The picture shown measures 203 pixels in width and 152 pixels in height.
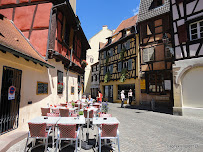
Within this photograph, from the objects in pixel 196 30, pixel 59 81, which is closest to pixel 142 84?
pixel 196 30

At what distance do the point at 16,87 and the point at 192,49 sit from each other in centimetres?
1059

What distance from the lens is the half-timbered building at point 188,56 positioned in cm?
908

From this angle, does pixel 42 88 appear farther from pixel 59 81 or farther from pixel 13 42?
pixel 13 42

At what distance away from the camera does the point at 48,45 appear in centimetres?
748

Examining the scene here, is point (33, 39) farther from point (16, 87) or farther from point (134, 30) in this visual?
point (134, 30)

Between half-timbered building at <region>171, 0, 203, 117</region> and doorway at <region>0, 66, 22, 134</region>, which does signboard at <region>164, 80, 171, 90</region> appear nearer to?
half-timbered building at <region>171, 0, 203, 117</region>

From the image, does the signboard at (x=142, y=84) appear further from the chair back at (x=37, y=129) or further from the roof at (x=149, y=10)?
the chair back at (x=37, y=129)

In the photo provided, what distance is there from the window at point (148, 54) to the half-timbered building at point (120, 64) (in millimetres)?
2513

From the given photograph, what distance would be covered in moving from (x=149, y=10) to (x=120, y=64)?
26.5 ft

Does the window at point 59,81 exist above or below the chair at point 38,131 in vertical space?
above

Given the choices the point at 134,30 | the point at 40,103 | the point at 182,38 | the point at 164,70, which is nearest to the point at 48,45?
the point at 40,103

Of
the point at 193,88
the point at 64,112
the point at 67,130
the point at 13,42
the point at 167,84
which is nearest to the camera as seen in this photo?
the point at 67,130

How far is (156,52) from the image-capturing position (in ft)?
45.2

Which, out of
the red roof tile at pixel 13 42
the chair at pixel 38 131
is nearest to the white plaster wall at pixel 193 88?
the red roof tile at pixel 13 42
